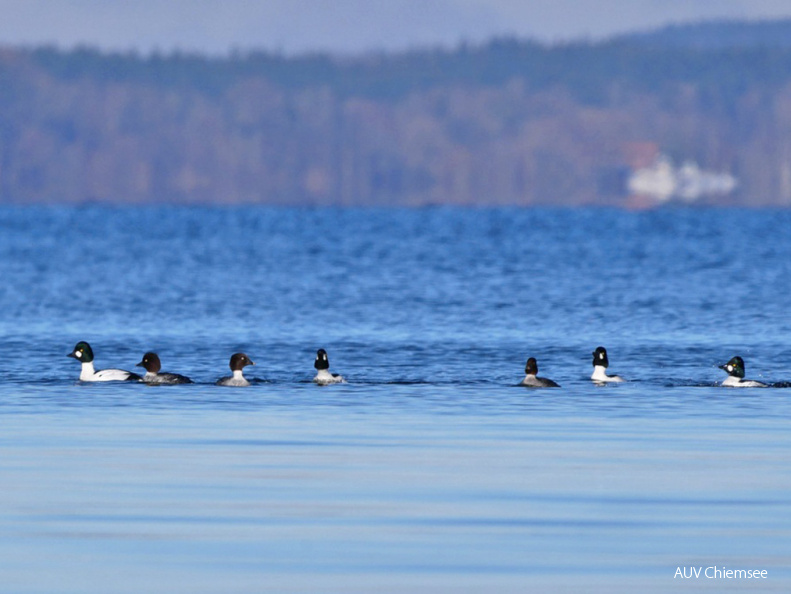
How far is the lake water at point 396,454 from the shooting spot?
14039 mm

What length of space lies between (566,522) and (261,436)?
6.29 meters

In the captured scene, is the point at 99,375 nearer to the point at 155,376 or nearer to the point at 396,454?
the point at 155,376

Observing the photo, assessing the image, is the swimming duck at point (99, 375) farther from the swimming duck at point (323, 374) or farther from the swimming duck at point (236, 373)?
the swimming duck at point (323, 374)

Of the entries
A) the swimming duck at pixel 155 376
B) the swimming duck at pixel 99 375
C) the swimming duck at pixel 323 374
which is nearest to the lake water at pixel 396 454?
the swimming duck at pixel 155 376

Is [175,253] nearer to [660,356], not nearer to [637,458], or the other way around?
[660,356]

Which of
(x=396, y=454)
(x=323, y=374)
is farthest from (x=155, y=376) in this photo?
(x=396, y=454)

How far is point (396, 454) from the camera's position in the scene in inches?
762

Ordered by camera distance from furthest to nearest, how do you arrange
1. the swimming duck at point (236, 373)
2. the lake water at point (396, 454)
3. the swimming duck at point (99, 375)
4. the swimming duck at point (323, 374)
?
the swimming duck at point (99, 375), the swimming duck at point (323, 374), the swimming duck at point (236, 373), the lake water at point (396, 454)

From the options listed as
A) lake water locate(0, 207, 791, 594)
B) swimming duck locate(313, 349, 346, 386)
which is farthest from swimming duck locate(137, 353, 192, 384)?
swimming duck locate(313, 349, 346, 386)

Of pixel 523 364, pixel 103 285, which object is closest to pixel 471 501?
pixel 523 364

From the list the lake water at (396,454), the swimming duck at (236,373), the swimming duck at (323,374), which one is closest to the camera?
the lake water at (396,454)

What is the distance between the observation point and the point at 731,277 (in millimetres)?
69875

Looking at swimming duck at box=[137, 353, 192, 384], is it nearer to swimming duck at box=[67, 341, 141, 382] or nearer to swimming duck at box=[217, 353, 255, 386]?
swimming duck at box=[67, 341, 141, 382]

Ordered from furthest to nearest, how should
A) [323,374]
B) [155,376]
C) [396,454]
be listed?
[323,374] < [155,376] < [396,454]
